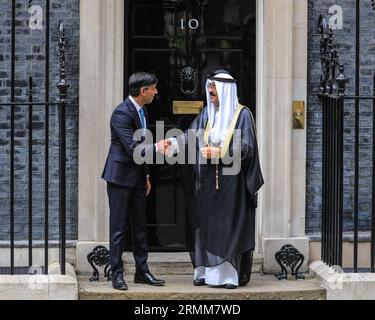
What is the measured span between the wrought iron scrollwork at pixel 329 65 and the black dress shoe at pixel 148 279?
2.13m

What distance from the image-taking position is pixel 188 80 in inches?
367

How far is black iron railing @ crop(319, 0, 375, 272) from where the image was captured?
8.36 m

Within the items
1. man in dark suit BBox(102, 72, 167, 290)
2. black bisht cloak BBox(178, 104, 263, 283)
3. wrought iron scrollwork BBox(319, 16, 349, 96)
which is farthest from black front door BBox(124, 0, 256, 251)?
man in dark suit BBox(102, 72, 167, 290)

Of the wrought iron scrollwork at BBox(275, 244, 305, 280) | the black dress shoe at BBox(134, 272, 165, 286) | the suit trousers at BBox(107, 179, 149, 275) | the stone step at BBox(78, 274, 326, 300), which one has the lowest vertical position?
the stone step at BBox(78, 274, 326, 300)

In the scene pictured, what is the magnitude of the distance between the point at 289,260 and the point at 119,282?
1.59 meters

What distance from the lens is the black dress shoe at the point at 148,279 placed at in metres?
8.44

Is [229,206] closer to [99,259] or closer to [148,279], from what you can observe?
[148,279]

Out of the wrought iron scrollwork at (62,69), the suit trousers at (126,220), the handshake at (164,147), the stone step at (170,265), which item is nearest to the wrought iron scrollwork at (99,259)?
the stone step at (170,265)

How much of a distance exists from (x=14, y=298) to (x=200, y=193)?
172 cm

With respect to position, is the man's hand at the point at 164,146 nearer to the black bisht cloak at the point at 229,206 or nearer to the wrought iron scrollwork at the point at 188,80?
the black bisht cloak at the point at 229,206

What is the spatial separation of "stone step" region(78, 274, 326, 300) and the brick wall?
79 cm

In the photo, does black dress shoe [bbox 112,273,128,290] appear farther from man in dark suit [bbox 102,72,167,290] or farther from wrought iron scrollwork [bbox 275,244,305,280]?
wrought iron scrollwork [bbox 275,244,305,280]

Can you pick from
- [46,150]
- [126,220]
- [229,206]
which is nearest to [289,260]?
[229,206]

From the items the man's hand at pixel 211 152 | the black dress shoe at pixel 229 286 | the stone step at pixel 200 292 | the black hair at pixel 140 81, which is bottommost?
the stone step at pixel 200 292
